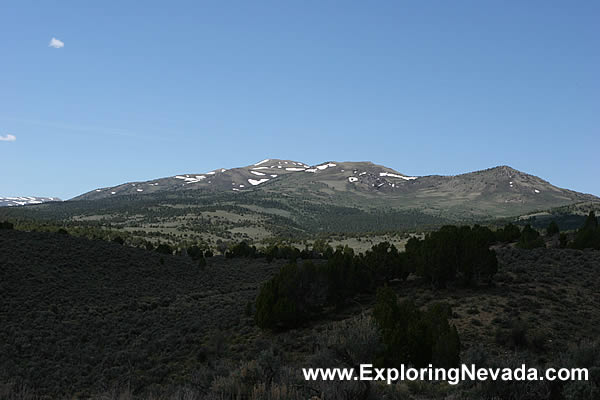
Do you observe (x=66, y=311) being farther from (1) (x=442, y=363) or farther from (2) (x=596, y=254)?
(2) (x=596, y=254)

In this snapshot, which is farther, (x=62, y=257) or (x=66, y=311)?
(x=62, y=257)

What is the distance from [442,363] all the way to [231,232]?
461 ft

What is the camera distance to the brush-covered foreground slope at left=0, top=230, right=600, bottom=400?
36.1 feet

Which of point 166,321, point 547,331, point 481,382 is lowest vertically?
point 166,321

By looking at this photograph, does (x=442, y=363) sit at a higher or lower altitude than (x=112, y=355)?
higher

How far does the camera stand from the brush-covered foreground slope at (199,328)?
11.0 metres

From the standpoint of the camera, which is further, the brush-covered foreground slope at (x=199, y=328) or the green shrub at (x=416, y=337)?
the green shrub at (x=416, y=337)

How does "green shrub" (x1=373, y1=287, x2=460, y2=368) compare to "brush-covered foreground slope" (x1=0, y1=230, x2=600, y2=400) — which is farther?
"green shrub" (x1=373, y1=287, x2=460, y2=368)

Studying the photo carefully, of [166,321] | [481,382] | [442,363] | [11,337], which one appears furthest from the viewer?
[166,321]

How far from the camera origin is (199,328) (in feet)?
95.6

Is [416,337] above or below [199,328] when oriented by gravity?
above

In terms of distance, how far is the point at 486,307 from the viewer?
81.8 feet

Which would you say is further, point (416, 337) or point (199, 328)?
point (199, 328)

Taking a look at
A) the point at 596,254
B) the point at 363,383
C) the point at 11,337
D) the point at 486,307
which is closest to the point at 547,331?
the point at 486,307
